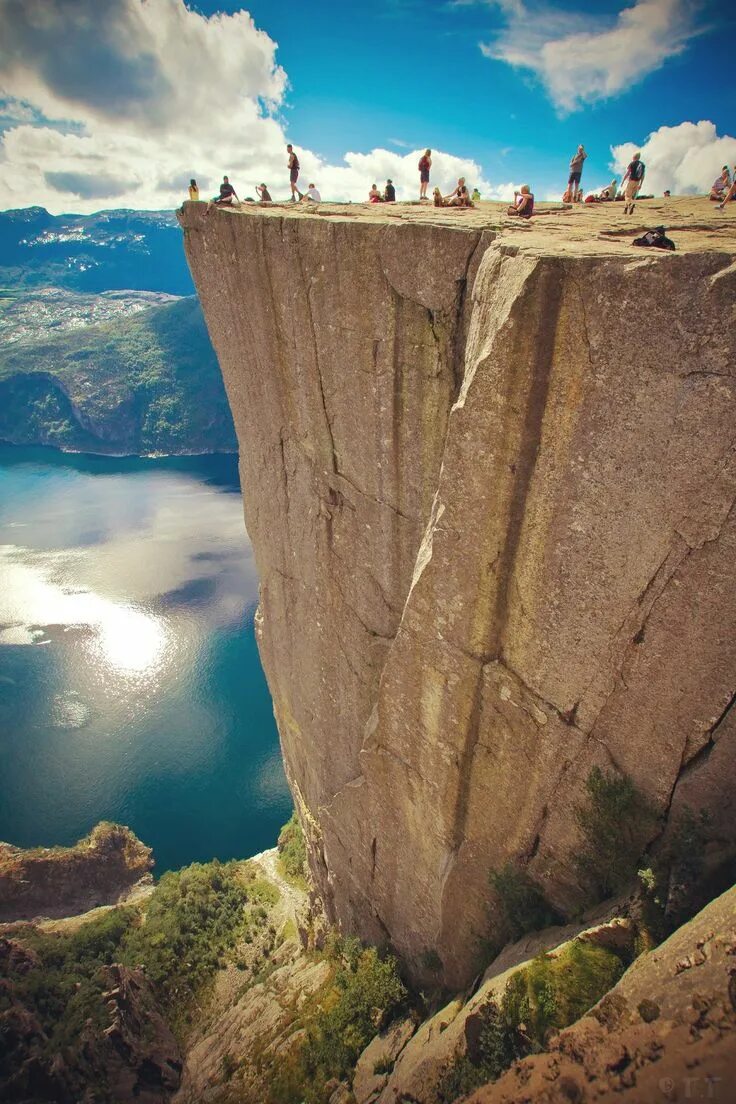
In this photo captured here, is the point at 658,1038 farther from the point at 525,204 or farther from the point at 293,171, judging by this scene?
the point at 293,171

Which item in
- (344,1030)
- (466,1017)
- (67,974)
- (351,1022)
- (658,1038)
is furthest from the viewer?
(67,974)

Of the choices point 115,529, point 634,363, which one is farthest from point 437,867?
point 115,529

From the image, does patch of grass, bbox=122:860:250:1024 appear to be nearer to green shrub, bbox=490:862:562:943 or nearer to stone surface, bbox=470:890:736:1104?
green shrub, bbox=490:862:562:943

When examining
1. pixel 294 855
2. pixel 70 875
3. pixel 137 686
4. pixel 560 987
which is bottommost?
pixel 137 686

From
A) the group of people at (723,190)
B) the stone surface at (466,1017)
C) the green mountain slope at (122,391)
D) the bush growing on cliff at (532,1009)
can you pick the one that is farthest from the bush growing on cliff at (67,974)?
the green mountain slope at (122,391)

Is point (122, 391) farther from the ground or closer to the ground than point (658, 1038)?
closer to the ground

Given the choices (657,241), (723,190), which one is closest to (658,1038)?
(657,241)

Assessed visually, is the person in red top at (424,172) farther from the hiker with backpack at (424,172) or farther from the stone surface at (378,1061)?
the stone surface at (378,1061)
